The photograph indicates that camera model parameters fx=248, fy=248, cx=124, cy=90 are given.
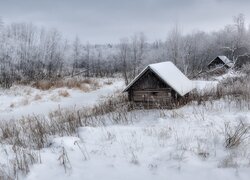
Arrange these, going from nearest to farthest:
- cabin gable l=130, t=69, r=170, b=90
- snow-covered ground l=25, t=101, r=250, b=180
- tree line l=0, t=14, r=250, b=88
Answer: snow-covered ground l=25, t=101, r=250, b=180 < cabin gable l=130, t=69, r=170, b=90 < tree line l=0, t=14, r=250, b=88

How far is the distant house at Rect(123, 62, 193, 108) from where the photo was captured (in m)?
10.4

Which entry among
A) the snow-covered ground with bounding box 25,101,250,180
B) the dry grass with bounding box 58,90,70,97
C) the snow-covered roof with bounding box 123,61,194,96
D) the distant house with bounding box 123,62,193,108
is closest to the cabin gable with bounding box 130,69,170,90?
the distant house with bounding box 123,62,193,108

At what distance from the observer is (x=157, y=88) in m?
10.9

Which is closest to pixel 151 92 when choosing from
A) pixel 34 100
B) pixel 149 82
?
pixel 149 82

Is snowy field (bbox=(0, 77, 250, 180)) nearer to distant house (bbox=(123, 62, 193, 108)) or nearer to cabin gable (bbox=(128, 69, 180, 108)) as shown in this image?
distant house (bbox=(123, 62, 193, 108))

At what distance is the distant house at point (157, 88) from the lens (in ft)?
34.2

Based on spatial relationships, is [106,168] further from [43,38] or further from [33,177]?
[43,38]

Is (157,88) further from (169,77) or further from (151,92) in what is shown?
(169,77)

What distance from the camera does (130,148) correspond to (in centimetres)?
441

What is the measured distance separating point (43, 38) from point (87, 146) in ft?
157

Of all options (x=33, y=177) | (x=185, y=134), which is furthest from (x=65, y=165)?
(x=185, y=134)

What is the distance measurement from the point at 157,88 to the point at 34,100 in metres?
13.8

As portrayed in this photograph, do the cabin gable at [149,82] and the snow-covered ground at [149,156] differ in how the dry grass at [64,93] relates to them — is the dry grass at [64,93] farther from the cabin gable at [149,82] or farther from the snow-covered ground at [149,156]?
the snow-covered ground at [149,156]

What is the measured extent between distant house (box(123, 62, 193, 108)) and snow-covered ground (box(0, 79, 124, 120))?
8.34 metres
